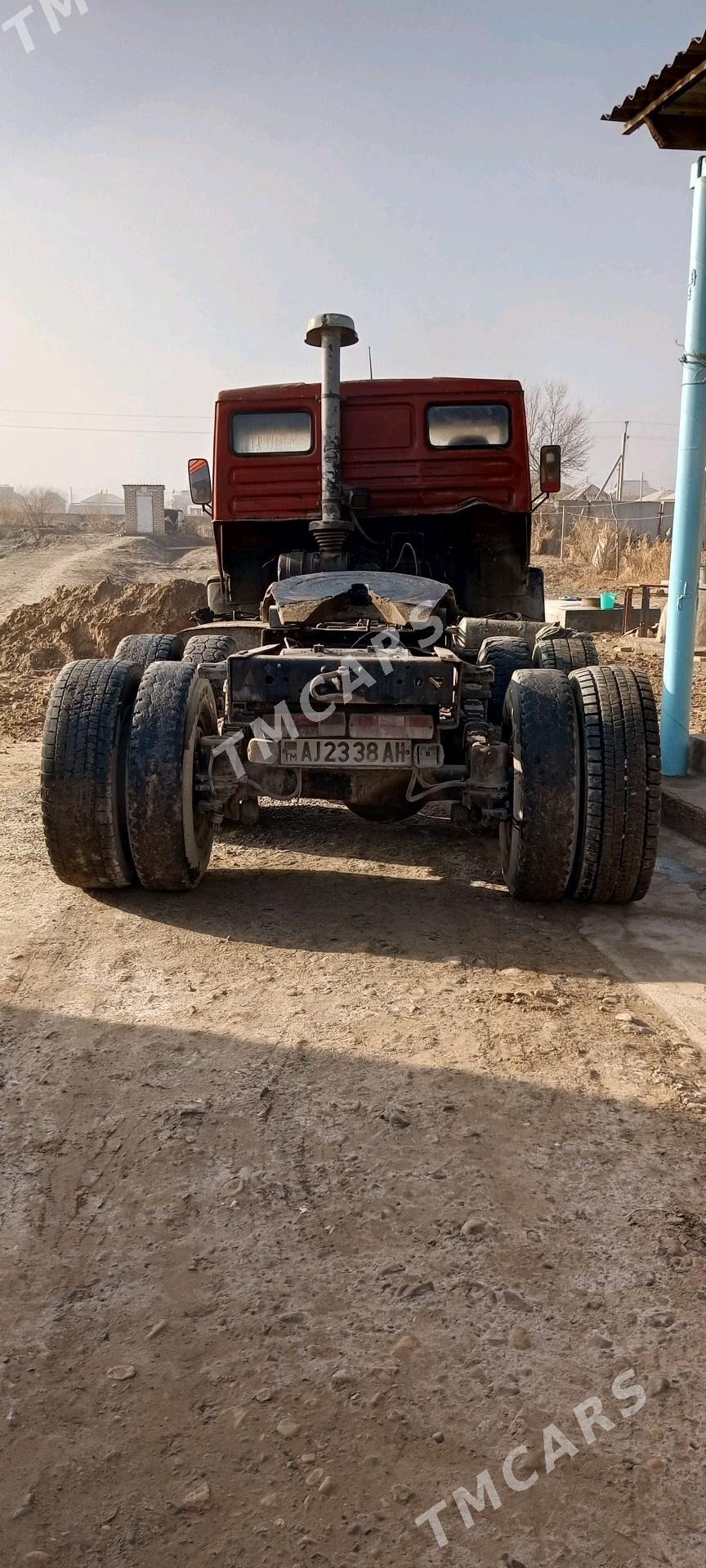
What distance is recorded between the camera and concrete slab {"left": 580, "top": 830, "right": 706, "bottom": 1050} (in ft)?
12.0

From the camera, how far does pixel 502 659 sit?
5535mm

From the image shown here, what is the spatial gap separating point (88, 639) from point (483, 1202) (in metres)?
11.6

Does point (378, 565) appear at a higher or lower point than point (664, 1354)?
higher

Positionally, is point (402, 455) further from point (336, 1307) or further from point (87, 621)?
point (87, 621)

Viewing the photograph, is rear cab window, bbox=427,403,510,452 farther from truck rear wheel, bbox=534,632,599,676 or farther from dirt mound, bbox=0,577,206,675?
dirt mound, bbox=0,577,206,675

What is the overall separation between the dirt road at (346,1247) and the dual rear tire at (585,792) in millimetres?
313

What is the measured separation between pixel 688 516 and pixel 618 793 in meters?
3.06

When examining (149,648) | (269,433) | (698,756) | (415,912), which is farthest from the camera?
(269,433)

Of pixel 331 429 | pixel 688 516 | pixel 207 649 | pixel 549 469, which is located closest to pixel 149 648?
pixel 207 649

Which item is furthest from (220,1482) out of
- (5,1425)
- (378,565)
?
(378,565)

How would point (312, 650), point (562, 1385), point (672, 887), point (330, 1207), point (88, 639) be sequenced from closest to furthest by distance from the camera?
1. point (562, 1385)
2. point (330, 1207)
3. point (312, 650)
4. point (672, 887)
5. point (88, 639)

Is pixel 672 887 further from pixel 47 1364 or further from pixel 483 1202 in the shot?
pixel 47 1364

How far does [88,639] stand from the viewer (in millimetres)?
13133

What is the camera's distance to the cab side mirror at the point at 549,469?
23.5 ft
